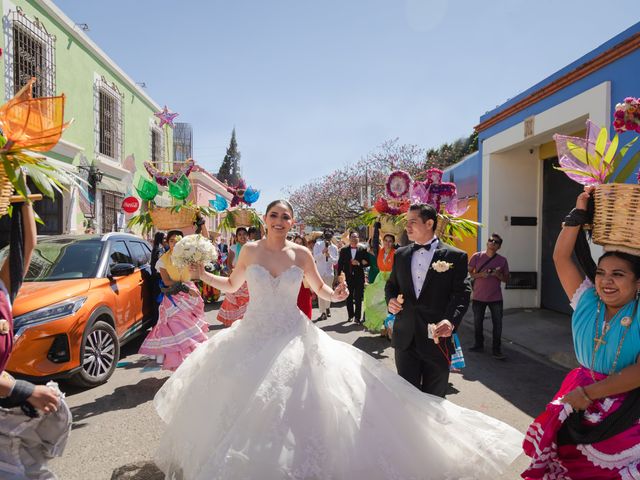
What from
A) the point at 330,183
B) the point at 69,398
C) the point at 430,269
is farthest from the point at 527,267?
the point at 330,183

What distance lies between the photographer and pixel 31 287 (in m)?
5.25

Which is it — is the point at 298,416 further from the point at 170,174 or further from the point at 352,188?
the point at 352,188

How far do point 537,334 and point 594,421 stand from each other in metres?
7.04

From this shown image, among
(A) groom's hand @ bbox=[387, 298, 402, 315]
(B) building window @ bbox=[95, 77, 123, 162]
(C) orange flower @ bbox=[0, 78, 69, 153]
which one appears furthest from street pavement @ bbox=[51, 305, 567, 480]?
(B) building window @ bbox=[95, 77, 123, 162]

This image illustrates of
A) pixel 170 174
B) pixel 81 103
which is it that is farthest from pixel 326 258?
pixel 81 103

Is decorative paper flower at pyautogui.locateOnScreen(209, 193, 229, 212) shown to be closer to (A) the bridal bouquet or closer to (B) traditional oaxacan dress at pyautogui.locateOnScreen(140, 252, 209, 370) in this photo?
(B) traditional oaxacan dress at pyautogui.locateOnScreen(140, 252, 209, 370)

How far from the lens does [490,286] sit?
24.3ft

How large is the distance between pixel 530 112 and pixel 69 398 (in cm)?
977

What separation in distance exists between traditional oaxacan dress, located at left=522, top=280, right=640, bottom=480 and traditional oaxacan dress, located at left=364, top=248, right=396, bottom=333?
5.82 metres

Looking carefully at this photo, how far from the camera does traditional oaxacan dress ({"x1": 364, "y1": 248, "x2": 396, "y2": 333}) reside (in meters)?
8.34

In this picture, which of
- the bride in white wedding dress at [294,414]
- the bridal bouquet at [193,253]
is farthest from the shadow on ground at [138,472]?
the bridal bouquet at [193,253]

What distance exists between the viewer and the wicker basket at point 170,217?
6.38 metres

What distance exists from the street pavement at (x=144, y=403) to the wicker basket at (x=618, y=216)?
1.75 meters

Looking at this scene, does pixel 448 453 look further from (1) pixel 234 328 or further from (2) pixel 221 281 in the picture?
(2) pixel 221 281
